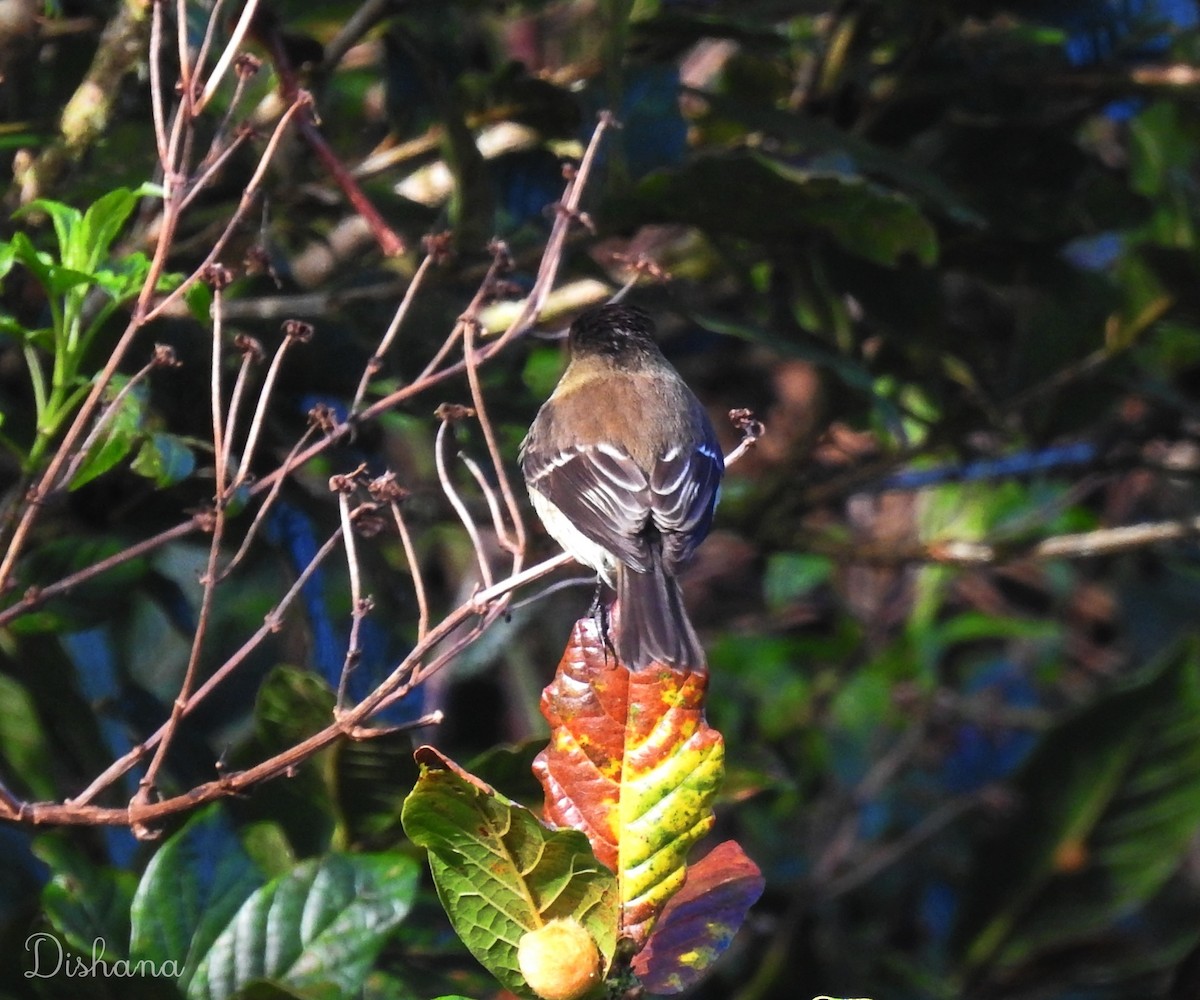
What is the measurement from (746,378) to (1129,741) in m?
1.87

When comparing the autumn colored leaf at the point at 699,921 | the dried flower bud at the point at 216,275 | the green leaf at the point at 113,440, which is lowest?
the autumn colored leaf at the point at 699,921

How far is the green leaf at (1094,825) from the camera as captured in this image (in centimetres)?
386

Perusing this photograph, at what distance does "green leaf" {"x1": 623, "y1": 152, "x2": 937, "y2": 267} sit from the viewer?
2600 mm

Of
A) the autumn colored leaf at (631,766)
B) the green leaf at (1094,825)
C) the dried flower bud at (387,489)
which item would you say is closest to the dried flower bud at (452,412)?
the dried flower bud at (387,489)

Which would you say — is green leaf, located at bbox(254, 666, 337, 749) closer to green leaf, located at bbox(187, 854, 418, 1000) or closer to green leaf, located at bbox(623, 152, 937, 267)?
green leaf, located at bbox(187, 854, 418, 1000)

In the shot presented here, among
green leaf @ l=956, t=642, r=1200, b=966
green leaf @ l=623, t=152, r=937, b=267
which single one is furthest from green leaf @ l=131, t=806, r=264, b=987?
green leaf @ l=956, t=642, r=1200, b=966

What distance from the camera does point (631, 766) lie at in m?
1.67

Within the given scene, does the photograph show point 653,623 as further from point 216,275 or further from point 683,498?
point 216,275

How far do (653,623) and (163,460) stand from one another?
85cm

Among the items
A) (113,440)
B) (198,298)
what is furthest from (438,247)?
(113,440)

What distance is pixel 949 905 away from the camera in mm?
4727

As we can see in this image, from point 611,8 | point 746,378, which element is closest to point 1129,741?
point 746,378

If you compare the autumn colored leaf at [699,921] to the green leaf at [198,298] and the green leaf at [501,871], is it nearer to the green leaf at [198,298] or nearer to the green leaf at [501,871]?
the green leaf at [501,871]

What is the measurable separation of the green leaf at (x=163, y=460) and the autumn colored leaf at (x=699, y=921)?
86cm
